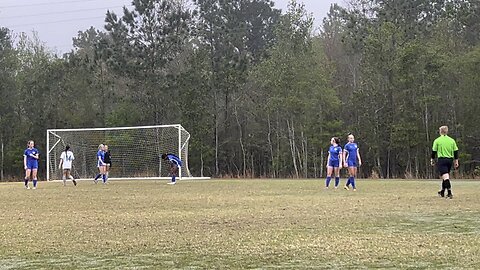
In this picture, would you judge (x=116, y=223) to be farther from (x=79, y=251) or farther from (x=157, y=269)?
(x=157, y=269)

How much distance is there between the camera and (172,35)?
50531 millimetres

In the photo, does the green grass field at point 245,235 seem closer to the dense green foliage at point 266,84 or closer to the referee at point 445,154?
the referee at point 445,154

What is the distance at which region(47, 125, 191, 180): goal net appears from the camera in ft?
134

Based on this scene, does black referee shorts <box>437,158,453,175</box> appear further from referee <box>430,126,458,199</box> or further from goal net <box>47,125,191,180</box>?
goal net <box>47,125,191,180</box>

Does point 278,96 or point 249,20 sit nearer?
point 278,96

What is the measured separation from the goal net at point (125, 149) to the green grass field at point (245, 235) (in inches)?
904

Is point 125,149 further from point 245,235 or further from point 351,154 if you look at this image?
point 245,235

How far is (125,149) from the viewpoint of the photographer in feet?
139

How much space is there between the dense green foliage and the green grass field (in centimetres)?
2624

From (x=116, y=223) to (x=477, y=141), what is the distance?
33404 millimetres

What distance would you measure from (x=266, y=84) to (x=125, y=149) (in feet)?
34.2

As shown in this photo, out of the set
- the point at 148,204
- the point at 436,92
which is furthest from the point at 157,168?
the point at 148,204

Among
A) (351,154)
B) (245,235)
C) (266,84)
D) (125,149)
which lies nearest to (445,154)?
(351,154)

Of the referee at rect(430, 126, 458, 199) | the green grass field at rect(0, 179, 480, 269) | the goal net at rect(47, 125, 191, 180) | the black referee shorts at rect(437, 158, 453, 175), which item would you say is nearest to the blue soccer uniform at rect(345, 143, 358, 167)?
the referee at rect(430, 126, 458, 199)
